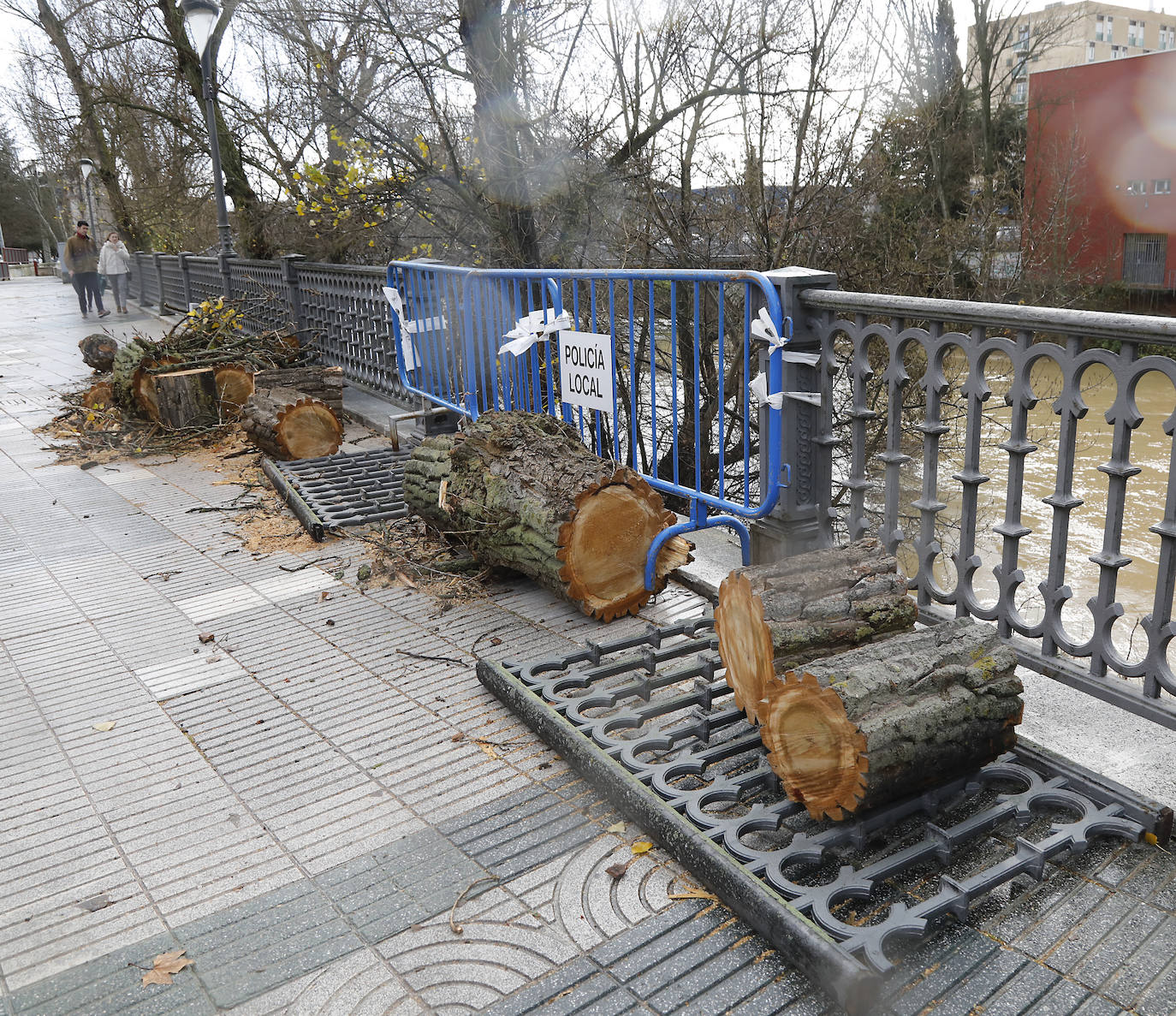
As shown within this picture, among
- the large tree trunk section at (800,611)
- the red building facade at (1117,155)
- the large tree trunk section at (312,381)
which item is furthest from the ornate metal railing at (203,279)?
the red building facade at (1117,155)

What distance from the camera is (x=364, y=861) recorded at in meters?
2.66

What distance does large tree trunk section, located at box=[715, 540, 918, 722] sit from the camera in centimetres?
285

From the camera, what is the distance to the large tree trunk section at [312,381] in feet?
26.9

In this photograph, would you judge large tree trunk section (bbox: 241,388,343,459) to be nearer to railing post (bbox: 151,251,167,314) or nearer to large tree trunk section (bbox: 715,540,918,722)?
large tree trunk section (bbox: 715,540,918,722)

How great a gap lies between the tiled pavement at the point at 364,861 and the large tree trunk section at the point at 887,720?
35cm

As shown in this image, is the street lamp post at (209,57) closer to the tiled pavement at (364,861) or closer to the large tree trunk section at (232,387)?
the large tree trunk section at (232,387)

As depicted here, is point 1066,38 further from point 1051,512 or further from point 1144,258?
point 1051,512

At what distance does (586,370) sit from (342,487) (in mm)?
2392

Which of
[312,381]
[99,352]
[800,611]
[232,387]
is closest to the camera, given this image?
[800,611]

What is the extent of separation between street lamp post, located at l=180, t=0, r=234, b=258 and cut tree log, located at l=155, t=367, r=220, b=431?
18.2 feet

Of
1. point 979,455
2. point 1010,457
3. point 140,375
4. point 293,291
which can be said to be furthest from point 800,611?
point 293,291

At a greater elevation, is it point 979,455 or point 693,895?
point 979,455

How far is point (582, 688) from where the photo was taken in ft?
11.6

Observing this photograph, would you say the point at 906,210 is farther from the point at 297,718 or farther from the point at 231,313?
the point at 297,718
